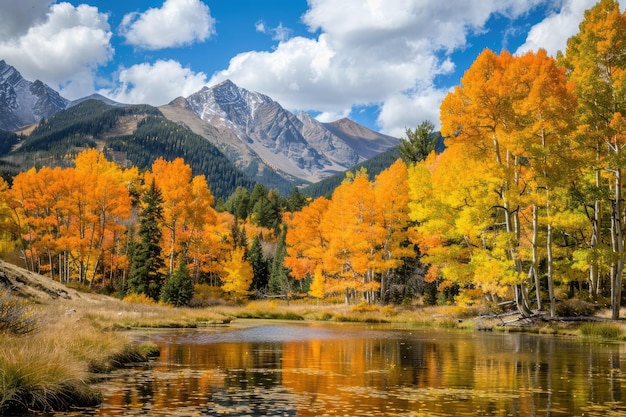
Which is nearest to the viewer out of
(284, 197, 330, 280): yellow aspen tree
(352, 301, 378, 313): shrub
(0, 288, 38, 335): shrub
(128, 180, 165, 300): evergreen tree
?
(0, 288, 38, 335): shrub

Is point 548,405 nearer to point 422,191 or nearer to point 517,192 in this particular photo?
point 517,192

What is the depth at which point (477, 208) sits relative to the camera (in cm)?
3219

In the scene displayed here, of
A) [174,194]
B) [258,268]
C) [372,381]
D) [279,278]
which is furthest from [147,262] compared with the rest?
[372,381]

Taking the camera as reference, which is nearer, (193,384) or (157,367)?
(193,384)

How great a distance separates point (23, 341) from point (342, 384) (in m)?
6.87

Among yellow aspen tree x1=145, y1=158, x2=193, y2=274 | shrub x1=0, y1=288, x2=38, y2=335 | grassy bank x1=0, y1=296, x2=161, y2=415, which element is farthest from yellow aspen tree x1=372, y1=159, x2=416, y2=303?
shrub x1=0, y1=288, x2=38, y2=335

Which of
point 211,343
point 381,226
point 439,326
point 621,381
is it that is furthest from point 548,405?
point 381,226

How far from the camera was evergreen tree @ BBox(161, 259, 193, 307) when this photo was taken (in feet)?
160

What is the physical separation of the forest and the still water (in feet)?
30.4

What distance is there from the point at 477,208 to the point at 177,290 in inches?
1107

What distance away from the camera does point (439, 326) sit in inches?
1435

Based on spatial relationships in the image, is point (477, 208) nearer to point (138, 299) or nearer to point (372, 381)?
point (372, 381)

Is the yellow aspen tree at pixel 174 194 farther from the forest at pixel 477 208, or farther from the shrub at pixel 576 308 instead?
the shrub at pixel 576 308

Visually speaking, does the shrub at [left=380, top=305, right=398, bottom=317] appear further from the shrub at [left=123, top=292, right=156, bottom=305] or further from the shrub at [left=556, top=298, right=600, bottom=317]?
the shrub at [left=123, top=292, right=156, bottom=305]
